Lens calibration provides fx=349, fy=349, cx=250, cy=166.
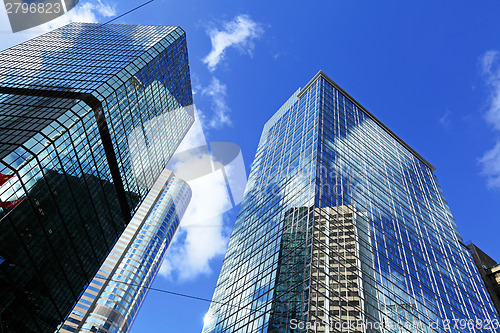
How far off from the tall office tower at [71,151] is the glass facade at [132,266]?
33.0 m

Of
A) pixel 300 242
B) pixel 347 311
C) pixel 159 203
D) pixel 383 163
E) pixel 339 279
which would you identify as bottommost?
pixel 347 311

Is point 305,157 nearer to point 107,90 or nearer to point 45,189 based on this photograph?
point 107,90

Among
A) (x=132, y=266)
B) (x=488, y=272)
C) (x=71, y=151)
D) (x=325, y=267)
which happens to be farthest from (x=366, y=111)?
(x=132, y=266)

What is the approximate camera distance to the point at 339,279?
33.7 meters

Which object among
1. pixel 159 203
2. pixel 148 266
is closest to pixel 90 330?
pixel 148 266

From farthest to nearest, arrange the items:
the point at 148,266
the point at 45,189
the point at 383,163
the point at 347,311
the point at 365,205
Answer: the point at 148,266 → the point at 383,163 → the point at 365,205 → the point at 45,189 → the point at 347,311

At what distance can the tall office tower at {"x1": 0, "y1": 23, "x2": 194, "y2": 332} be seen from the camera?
1506 inches

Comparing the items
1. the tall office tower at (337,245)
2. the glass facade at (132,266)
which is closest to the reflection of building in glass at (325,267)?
the tall office tower at (337,245)

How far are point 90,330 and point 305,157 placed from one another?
81.4m

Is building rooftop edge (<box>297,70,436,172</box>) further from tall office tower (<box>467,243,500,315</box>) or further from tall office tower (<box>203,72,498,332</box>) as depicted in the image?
tall office tower (<box>467,243,500,315</box>)

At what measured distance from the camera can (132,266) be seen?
115625 mm

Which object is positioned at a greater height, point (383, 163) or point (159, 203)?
point (159, 203)

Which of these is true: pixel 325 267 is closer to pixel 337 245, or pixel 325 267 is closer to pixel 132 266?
pixel 337 245

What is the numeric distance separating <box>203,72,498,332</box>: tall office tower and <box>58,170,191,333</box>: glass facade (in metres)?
45.3
